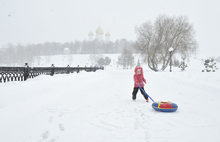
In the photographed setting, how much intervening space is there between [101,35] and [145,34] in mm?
132549

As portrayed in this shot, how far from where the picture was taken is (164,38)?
1353 inches

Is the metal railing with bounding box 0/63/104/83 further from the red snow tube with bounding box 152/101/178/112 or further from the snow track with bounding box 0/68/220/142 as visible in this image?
the red snow tube with bounding box 152/101/178/112

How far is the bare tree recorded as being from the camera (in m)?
31.6

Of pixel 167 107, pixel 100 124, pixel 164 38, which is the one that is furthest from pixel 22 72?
pixel 164 38

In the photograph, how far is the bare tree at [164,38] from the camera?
31594 mm

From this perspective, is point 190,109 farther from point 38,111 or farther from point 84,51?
point 84,51

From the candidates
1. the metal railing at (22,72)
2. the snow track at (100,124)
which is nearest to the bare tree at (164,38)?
the metal railing at (22,72)

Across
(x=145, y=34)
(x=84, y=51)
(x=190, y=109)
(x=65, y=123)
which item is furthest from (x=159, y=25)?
(x=84, y=51)

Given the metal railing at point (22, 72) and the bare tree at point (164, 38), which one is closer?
the metal railing at point (22, 72)

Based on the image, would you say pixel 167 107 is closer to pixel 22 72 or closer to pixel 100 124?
pixel 100 124

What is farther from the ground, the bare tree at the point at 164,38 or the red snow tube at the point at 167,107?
the bare tree at the point at 164,38

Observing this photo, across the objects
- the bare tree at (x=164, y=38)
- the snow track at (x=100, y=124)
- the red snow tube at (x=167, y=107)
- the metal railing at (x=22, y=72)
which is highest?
the bare tree at (x=164, y=38)

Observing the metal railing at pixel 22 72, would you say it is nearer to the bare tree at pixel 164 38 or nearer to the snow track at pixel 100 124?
the snow track at pixel 100 124

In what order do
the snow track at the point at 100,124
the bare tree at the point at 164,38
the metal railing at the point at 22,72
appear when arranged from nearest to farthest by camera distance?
the snow track at the point at 100,124 → the metal railing at the point at 22,72 → the bare tree at the point at 164,38
